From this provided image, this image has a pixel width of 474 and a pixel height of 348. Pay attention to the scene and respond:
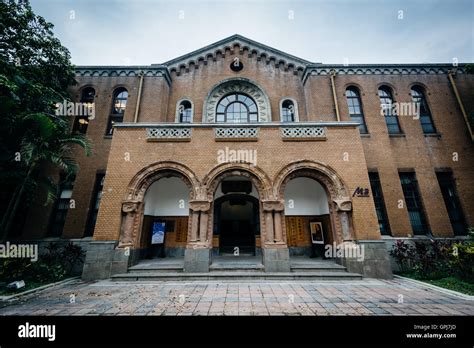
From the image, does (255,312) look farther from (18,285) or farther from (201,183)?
(18,285)

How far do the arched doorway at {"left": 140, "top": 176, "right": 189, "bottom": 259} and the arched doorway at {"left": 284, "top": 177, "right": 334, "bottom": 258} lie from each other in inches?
228

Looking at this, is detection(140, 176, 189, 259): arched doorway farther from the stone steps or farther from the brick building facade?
the stone steps

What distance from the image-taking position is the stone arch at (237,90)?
1268cm

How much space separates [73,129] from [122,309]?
Answer: 1197 cm

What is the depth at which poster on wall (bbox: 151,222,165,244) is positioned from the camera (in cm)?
983

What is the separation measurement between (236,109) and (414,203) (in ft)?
38.8

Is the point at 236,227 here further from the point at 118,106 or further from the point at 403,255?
the point at 118,106

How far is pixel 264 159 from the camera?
8.83 metres

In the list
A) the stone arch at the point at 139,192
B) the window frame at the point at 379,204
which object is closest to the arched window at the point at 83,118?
the stone arch at the point at 139,192

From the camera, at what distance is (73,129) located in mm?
11828

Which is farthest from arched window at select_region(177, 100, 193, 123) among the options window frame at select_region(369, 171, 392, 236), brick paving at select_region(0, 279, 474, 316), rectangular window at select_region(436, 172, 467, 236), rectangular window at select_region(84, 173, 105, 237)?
rectangular window at select_region(436, 172, 467, 236)

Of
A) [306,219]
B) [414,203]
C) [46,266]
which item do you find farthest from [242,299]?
[414,203]
